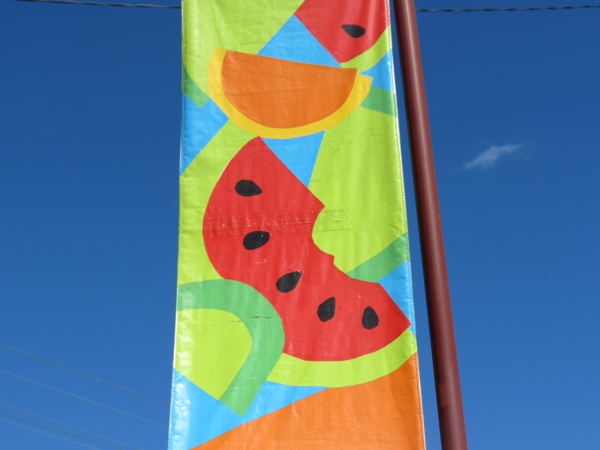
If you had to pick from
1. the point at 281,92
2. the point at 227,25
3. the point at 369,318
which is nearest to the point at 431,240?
the point at 369,318

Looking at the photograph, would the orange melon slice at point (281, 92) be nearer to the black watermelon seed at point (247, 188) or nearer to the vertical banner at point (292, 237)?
the vertical banner at point (292, 237)

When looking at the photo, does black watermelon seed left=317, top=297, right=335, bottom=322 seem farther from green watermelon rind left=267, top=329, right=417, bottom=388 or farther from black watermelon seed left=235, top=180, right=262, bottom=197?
black watermelon seed left=235, top=180, right=262, bottom=197

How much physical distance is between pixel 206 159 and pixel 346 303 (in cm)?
123

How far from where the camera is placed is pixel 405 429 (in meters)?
4.70

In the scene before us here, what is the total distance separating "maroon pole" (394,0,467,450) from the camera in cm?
430

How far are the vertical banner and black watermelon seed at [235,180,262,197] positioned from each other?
1 cm

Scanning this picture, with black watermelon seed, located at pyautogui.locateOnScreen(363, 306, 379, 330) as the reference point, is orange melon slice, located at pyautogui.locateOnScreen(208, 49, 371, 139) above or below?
above

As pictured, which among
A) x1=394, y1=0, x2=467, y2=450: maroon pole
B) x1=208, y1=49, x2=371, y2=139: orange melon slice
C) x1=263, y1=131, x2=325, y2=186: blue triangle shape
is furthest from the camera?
x1=208, y1=49, x2=371, y2=139: orange melon slice

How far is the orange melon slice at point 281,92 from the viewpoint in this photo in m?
5.54

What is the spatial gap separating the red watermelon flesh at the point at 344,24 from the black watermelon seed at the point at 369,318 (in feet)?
5.17

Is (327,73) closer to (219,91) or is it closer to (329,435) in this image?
(219,91)

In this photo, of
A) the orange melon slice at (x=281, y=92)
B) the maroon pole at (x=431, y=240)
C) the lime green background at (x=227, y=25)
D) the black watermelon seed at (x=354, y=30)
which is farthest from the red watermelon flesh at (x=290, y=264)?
the black watermelon seed at (x=354, y=30)

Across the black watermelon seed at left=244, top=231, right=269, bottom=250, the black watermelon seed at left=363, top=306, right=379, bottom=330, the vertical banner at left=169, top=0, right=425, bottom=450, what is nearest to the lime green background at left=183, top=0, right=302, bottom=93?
the vertical banner at left=169, top=0, right=425, bottom=450

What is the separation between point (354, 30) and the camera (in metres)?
5.73
